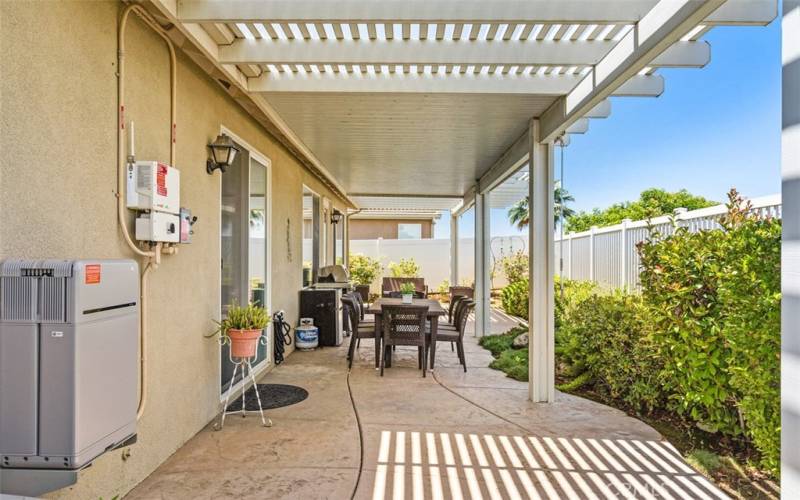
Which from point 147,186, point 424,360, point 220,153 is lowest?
point 424,360

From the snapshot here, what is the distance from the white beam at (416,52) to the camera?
10.5 feet

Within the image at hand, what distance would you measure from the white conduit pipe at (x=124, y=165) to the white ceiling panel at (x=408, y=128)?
3.71 ft

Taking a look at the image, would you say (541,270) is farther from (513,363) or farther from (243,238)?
(243,238)

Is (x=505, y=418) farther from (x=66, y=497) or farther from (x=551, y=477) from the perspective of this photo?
(x=66, y=497)

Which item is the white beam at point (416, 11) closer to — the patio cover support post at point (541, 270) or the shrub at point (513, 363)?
the patio cover support post at point (541, 270)

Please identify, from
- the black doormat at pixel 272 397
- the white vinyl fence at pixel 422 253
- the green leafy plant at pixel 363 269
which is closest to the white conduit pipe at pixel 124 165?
the black doormat at pixel 272 397

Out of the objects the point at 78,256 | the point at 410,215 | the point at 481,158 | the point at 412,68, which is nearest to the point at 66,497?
the point at 78,256

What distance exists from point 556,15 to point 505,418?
304 cm

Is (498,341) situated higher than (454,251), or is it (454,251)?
(454,251)

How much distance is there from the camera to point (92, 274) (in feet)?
6.00

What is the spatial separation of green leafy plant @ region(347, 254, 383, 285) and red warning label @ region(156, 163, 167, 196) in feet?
35.4

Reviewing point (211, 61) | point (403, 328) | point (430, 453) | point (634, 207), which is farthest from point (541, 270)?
point (634, 207)

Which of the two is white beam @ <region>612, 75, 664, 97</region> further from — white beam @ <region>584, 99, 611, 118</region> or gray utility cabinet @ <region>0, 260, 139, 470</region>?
gray utility cabinet @ <region>0, 260, 139, 470</region>

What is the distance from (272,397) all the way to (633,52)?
4.01 metres
